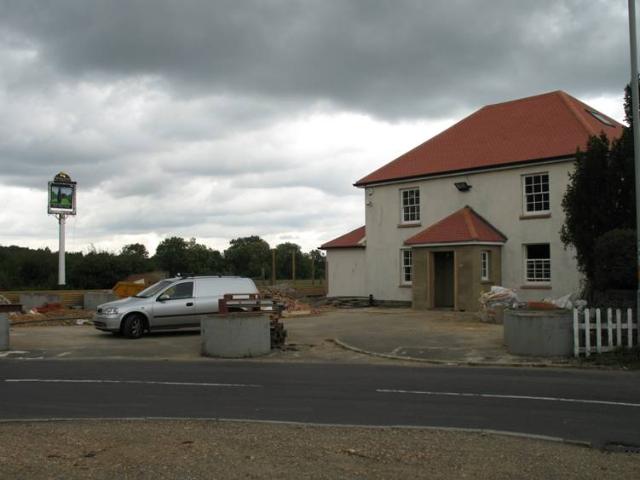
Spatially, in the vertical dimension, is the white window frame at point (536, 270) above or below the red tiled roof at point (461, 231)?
below

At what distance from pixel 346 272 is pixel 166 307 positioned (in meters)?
17.8

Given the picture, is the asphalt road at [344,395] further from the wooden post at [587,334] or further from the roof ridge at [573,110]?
the roof ridge at [573,110]

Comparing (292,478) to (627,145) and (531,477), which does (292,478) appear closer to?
(531,477)

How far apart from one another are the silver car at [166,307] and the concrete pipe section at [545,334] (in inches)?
306

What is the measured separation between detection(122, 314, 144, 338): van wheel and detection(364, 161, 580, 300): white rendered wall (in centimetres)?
1448

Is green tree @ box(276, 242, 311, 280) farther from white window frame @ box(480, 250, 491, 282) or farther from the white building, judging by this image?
white window frame @ box(480, 250, 491, 282)

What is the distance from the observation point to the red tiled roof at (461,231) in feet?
87.0

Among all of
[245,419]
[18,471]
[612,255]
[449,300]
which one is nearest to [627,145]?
[612,255]

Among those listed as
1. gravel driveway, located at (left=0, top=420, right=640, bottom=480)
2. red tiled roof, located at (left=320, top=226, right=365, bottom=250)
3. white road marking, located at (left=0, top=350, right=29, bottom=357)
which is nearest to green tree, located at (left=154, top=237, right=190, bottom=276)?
red tiled roof, located at (left=320, top=226, right=365, bottom=250)

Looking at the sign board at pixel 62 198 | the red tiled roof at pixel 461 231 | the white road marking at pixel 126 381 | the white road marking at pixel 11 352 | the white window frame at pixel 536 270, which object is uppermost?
the sign board at pixel 62 198

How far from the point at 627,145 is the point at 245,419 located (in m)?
14.3

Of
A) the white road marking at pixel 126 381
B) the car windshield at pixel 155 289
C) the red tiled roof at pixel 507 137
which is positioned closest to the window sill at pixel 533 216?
the red tiled roof at pixel 507 137

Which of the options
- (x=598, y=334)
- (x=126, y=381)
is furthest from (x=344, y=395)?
(x=598, y=334)

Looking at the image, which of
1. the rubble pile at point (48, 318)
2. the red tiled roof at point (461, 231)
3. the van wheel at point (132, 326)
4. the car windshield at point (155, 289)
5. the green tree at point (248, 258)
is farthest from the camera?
the green tree at point (248, 258)
